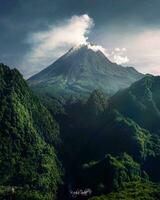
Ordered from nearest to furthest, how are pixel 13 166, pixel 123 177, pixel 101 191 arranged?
pixel 101 191
pixel 123 177
pixel 13 166

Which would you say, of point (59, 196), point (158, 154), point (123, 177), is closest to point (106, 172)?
point (123, 177)

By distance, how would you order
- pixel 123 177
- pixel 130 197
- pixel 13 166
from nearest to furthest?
1. pixel 130 197
2. pixel 123 177
3. pixel 13 166

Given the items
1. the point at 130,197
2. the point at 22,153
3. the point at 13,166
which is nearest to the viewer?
the point at 130,197

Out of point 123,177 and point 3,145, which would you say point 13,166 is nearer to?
point 3,145

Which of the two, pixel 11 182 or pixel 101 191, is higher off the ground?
pixel 11 182

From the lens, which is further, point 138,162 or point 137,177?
point 138,162

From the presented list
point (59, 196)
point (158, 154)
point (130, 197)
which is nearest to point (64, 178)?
point (59, 196)

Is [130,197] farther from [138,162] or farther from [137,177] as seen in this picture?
[138,162]

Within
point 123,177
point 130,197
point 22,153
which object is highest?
point 22,153

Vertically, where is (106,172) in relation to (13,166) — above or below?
below
